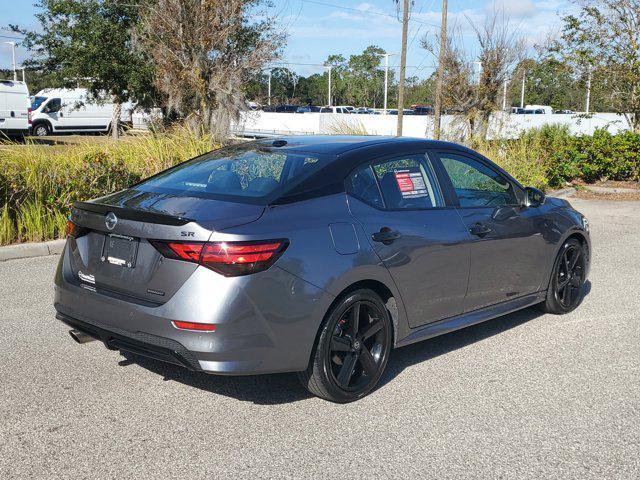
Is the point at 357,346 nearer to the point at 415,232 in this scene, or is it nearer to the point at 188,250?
the point at 415,232

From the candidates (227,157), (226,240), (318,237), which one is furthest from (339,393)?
(227,157)

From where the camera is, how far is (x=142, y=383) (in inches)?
183

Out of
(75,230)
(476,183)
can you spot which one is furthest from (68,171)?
(476,183)

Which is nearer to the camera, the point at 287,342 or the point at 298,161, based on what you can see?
the point at 287,342

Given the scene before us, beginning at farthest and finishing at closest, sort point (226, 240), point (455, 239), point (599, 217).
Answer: point (599, 217)
point (455, 239)
point (226, 240)

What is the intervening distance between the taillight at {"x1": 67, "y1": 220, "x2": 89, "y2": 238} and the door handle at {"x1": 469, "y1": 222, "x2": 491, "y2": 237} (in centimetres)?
265

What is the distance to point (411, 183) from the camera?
4.92 metres

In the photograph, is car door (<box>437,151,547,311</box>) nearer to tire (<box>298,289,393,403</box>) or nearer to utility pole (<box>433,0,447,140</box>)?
tire (<box>298,289,393,403</box>)

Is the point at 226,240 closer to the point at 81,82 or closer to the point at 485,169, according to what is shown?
the point at 485,169

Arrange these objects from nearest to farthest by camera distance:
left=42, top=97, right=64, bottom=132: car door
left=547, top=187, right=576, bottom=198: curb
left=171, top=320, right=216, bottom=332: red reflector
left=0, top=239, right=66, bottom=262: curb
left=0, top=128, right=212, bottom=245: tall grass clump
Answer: left=171, top=320, right=216, bottom=332: red reflector, left=0, top=239, right=66, bottom=262: curb, left=0, top=128, right=212, bottom=245: tall grass clump, left=547, top=187, right=576, bottom=198: curb, left=42, top=97, right=64, bottom=132: car door

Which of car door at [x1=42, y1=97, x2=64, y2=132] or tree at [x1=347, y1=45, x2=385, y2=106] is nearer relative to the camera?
car door at [x1=42, y1=97, x2=64, y2=132]

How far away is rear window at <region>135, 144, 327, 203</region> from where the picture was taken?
14.1 feet

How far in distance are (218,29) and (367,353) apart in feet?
36.0

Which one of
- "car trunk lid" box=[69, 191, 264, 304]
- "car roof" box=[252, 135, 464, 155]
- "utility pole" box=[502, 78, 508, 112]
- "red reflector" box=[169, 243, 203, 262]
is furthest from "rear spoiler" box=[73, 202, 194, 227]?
"utility pole" box=[502, 78, 508, 112]
